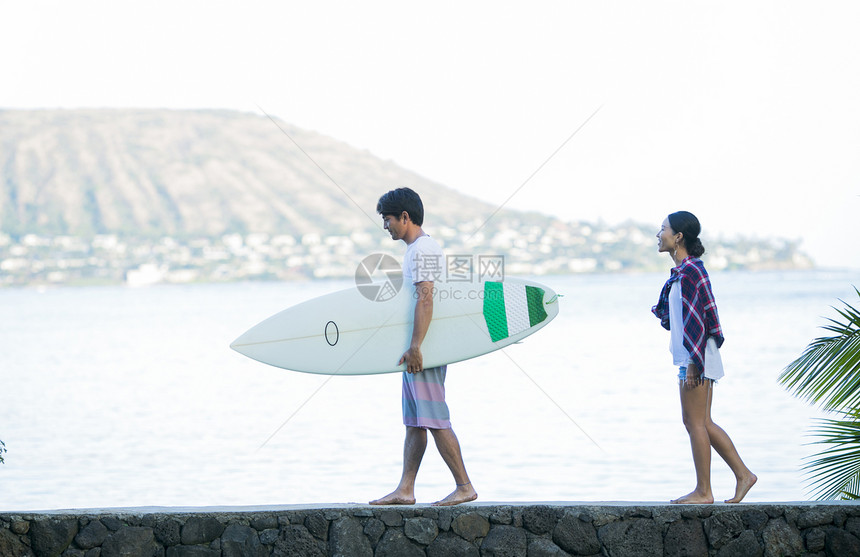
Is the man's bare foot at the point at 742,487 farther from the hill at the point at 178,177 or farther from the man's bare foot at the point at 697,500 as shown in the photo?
the hill at the point at 178,177

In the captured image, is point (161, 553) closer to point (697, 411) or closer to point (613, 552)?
point (613, 552)

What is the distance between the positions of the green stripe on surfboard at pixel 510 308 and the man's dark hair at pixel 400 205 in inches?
31.9

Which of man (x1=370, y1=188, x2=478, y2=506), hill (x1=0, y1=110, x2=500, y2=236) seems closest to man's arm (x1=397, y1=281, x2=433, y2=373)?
man (x1=370, y1=188, x2=478, y2=506)

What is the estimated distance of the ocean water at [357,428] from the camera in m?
9.80

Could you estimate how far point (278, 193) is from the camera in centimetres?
9394

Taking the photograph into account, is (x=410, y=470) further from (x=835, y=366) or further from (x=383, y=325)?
(x=835, y=366)

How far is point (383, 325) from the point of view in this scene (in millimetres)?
4488

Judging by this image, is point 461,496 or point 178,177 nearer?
point 461,496

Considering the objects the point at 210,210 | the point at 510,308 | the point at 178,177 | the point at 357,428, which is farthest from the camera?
the point at 178,177

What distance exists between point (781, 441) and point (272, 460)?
21.1ft

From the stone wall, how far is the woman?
0.16m

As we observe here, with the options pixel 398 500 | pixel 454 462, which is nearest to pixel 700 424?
pixel 454 462

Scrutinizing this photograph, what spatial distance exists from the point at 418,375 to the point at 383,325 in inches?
25.0

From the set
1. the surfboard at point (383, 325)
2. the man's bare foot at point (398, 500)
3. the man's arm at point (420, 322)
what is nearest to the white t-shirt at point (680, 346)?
the surfboard at point (383, 325)
